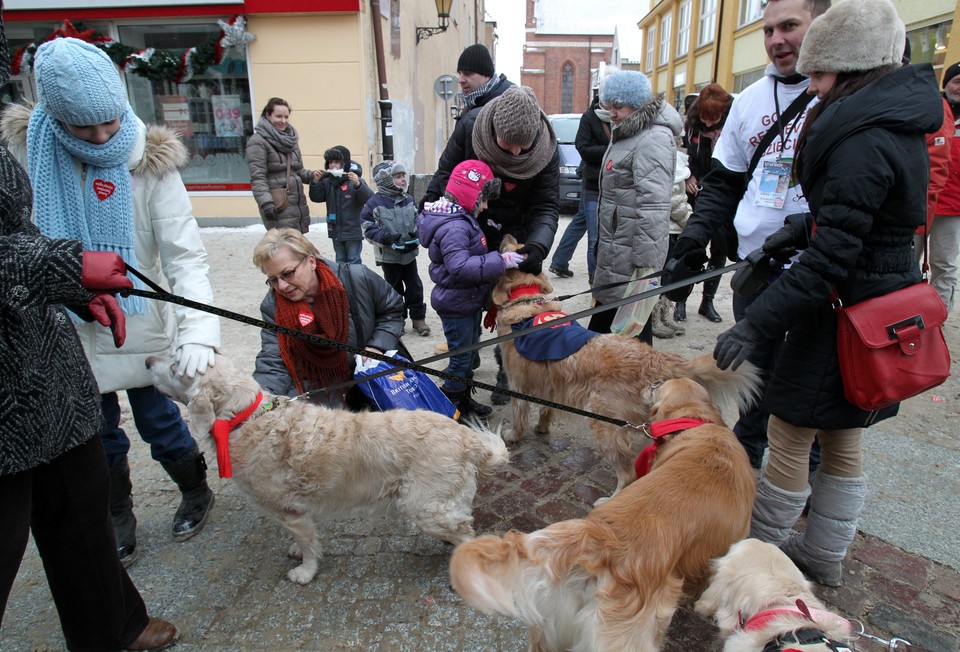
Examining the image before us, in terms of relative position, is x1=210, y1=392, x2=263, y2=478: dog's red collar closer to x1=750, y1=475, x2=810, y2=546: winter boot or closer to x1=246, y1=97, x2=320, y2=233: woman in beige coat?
x1=750, y1=475, x2=810, y2=546: winter boot

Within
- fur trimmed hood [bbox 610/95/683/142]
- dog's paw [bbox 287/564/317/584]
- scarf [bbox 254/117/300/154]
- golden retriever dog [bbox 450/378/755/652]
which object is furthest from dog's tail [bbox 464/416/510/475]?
scarf [bbox 254/117/300/154]

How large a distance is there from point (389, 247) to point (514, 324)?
8.35 feet

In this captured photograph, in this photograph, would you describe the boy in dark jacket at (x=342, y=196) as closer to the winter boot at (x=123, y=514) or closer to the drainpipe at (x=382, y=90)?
the drainpipe at (x=382, y=90)

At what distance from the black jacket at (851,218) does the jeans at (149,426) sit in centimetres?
267

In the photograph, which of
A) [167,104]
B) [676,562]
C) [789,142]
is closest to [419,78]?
[167,104]

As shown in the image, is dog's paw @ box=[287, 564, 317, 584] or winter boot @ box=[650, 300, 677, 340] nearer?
dog's paw @ box=[287, 564, 317, 584]

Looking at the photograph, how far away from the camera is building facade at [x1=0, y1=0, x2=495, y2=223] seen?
10664 millimetres

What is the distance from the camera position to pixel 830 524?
95.4 inches

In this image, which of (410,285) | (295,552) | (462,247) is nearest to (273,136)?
(410,285)

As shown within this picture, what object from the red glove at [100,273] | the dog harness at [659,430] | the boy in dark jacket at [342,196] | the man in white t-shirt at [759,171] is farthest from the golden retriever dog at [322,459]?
the boy in dark jacket at [342,196]

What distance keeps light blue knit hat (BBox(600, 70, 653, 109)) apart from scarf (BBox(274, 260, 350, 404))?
102 inches

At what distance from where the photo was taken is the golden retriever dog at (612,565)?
5.46 feet

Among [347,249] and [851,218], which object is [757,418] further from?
[347,249]

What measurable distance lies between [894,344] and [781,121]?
125cm
